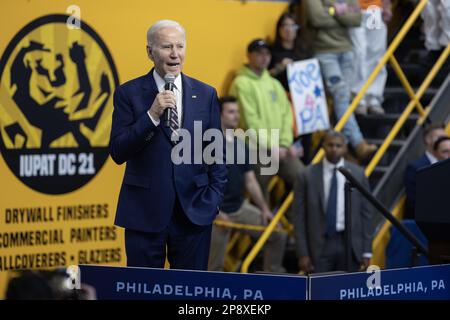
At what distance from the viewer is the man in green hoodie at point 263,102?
990 cm

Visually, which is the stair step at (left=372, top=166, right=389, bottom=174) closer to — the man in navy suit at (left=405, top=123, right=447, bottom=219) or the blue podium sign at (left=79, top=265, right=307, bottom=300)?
the man in navy suit at (left=405, top=123, right=447, bottom=219)

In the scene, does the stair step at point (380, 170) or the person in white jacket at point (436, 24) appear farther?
the stair step at point (380, 170)

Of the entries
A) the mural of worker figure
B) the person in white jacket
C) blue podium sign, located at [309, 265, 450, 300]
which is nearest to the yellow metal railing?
the person in white jacket

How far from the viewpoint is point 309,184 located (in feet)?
31.1

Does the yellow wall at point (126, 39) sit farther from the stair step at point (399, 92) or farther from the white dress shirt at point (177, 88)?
the white dress shirt at point (177, 88)

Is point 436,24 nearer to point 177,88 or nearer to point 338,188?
point 338,188

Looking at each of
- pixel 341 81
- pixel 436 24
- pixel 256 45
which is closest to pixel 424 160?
pixel 341 81

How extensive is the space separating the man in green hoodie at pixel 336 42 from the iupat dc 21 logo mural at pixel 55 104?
227 cm

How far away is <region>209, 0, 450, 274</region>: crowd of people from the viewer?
31.0ft

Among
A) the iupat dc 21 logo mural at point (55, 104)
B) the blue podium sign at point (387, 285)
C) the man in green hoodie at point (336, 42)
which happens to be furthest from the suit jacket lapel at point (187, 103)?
the man in green hoodie at point (336, 42)

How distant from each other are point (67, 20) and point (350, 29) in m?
2.98

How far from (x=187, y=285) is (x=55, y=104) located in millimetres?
4427

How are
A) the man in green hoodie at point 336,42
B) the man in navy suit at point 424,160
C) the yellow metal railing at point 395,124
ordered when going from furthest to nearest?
1. the man in green hoodie at point 336,42
2. the man in navy suit at point 424,160
3. the yellow metal railing at point 395,124
